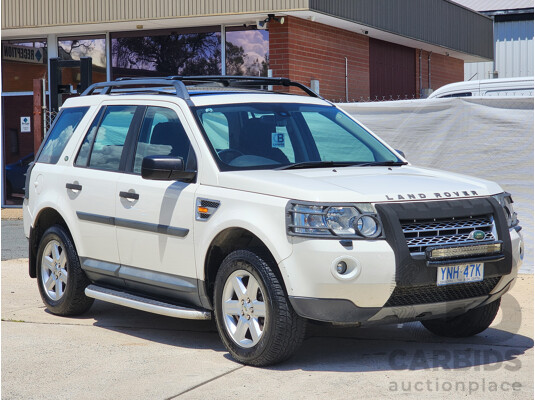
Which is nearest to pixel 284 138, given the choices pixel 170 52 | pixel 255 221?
pixel 255 221

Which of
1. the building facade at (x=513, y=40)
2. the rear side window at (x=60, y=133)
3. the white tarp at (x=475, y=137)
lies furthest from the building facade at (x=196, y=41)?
the building facade at (x=513, y=40)

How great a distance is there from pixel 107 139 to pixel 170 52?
9.69m

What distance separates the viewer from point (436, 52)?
23.6m

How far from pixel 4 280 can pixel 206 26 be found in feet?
26.2

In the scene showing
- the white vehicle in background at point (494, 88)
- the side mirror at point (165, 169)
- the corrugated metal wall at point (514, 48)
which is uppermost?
the corrugated metal wall at point (514, 48)

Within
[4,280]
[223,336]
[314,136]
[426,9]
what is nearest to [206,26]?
[426,9]

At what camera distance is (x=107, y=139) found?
7652 millimetres

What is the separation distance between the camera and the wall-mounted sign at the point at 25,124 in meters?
18.4

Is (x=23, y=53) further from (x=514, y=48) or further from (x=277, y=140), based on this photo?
(x=514, y=48)

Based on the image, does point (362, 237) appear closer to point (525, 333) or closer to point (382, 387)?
point (382, 387)

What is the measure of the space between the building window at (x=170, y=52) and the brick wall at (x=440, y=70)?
23.9 ft

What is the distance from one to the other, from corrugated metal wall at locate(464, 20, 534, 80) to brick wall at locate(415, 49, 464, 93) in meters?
5.80

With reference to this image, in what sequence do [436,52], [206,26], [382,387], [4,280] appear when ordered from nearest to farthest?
1. [382,387]
2. [4,280]
3. [206,26]
4. [436,52]

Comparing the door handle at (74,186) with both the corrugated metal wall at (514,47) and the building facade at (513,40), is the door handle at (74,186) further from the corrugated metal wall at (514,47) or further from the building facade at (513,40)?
the corrugated metal wall at (514,47)
